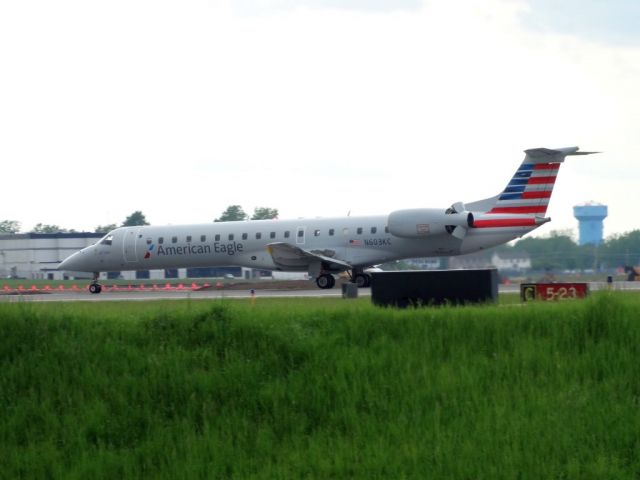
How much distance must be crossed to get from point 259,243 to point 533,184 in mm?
12707

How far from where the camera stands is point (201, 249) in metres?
46.1

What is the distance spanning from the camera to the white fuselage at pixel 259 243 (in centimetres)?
4194

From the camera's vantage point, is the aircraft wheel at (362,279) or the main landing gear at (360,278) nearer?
the main landing gear at (360,278)

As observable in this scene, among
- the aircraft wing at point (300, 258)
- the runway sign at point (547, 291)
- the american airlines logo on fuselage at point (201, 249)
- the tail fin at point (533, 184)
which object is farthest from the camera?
the american airlines logo on fuselage at point (201, 249)

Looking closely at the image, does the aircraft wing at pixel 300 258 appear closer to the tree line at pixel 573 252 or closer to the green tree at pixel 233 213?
the tree line at pixel 573 252

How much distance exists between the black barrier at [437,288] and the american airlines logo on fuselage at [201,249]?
26.4 m

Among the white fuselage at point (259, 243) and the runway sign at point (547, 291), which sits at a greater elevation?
the white fuselage at point (259, 243)

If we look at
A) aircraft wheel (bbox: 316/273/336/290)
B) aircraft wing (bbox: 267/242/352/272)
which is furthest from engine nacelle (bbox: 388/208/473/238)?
aircraft wheel (bbox: 316/273/336/290)

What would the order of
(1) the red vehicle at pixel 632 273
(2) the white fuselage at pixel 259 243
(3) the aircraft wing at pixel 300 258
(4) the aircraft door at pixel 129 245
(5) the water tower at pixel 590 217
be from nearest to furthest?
1. (2) the white fuselage at pixel 259 243
2. (3) the aircraft wing at pixel 300 258
3. (4) the aircraft door at pixel 129 245
4. (1) the red vehicle at pixel 632 273
5. (5) the water tower at pixel 590 217

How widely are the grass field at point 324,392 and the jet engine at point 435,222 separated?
2404 cm

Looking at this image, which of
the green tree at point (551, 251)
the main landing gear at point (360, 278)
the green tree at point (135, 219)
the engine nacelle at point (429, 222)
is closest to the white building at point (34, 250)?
the green tree at point (135, 219)

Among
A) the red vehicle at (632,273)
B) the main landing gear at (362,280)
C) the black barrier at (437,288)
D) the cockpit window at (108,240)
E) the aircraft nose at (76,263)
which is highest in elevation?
the cockpit window at (108,240)

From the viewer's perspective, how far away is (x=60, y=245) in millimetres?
94125

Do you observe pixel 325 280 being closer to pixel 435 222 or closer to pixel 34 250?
pixel 435 222
